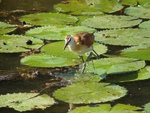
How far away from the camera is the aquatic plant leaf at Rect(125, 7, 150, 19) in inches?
320

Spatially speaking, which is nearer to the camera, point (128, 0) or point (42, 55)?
point (42, 55)

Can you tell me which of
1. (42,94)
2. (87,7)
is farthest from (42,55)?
(87,7)

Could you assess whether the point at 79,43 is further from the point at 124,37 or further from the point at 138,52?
the point at 124,37

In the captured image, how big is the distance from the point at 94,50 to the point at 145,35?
0.93 m

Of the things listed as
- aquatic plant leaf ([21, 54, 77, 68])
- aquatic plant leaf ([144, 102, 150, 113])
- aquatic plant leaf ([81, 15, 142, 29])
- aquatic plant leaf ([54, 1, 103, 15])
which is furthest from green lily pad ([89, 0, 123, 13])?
aquatic plant leaf ([144, 102, 150, 113])

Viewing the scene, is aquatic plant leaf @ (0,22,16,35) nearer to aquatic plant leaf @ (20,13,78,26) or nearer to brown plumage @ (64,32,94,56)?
aquatic plant leaf @ (20,13,78,26)

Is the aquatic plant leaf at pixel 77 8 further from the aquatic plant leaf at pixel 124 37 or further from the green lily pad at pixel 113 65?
the green lily pad at pixel 113 65

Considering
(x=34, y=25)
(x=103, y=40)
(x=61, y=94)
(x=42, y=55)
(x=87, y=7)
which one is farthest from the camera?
(x=87, y=7)

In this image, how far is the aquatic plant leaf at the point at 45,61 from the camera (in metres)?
6.18

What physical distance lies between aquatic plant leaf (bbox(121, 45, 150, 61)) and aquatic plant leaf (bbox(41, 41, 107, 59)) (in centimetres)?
30

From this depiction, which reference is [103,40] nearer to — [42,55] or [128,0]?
[42,55]

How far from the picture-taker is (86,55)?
667 centimetres

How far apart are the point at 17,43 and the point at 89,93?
188cm

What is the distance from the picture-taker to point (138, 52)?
21.2ft
